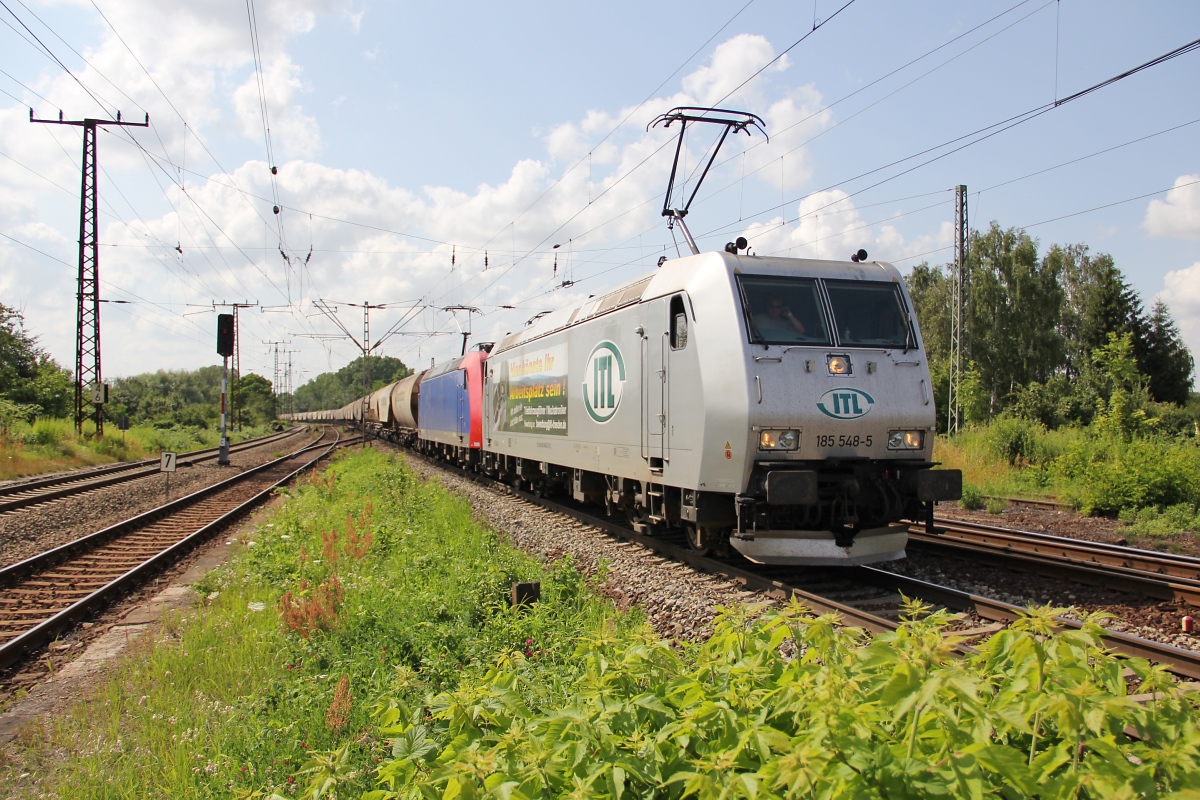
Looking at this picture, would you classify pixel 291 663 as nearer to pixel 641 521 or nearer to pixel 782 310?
pixel 641 521

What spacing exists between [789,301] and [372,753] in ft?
18.2

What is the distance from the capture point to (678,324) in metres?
8.02

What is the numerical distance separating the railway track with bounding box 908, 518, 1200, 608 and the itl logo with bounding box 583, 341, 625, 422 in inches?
158

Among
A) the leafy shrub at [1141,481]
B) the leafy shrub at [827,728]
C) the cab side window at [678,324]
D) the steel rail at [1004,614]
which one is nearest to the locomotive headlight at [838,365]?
the cab side window at [678,324]

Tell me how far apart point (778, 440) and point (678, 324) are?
179 centimetres

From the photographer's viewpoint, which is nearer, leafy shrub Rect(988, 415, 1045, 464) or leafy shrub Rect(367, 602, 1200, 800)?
leafy shrub Rect(367, 602, 1200, 800)

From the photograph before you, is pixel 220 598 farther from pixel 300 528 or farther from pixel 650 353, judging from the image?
pixel 650 353

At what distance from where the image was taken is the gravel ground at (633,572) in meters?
6.56

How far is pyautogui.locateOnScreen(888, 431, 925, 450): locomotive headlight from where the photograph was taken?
7.27 meters

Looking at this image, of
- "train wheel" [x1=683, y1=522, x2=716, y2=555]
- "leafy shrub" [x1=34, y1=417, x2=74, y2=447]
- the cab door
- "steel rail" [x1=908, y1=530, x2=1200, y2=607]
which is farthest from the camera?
"leafy shrub" [x1=34, y1=417, x2=74, y2=447]

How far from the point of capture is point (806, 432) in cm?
699

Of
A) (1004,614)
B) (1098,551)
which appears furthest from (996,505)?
(1004,614)

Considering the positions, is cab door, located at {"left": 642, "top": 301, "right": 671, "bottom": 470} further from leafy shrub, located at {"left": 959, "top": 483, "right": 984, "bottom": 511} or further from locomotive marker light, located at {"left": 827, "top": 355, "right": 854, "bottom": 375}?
leafy shrub, located at {"left": 959, "top": 483, "right": 984, "bottom": 511}

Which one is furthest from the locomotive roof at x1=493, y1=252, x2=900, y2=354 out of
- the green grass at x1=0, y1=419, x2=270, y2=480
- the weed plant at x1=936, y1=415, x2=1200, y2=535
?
the green grass at x1=0, y1=419, x2=270, y2=480
